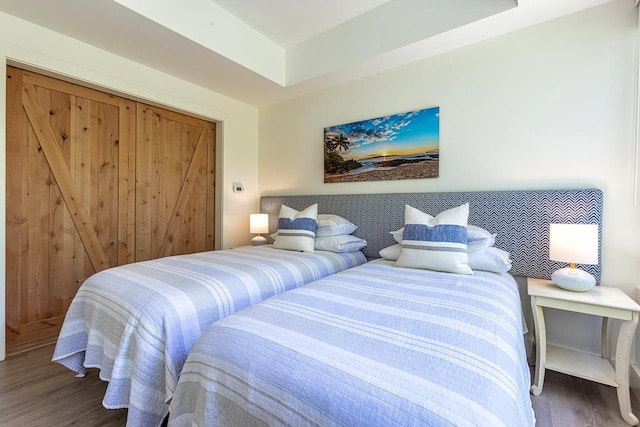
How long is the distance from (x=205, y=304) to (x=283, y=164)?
248cm

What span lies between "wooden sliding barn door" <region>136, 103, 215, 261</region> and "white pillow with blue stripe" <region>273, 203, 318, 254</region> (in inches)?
50.9

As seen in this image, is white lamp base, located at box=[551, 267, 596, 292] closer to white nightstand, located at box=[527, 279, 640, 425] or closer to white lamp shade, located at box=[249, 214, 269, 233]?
white nightstand, located at box=[527, 279, 640, 425]

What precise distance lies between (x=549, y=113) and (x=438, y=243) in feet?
4.23

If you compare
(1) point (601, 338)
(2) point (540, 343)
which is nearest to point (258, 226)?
(2) point (540, 343)

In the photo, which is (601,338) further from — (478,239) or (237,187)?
(237,187)

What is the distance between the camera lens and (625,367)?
1548 mm

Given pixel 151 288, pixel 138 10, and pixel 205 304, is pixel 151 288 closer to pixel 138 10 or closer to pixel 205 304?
pixel 205 304

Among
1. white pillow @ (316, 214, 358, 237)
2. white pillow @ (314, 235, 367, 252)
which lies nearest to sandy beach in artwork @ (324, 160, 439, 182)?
white pillow @ (316, 214, 358, 237)

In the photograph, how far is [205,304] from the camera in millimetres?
1473

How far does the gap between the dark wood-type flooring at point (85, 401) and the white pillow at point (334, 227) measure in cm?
178

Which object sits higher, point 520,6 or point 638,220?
point 520,6

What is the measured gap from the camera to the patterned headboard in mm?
1942

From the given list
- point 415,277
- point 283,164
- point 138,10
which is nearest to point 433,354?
point 415,277

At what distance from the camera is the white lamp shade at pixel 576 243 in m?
1.69
